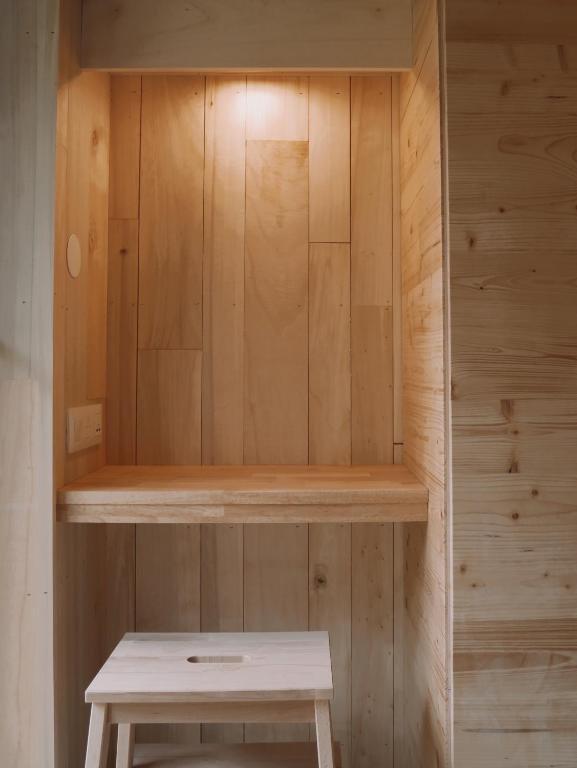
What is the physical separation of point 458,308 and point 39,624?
1.14 m

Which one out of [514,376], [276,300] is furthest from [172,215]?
[514,376]

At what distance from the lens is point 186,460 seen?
76.9 inches

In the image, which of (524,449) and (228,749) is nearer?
(524,449)

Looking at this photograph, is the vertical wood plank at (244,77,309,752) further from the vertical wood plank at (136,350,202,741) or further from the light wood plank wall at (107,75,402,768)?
the vertical wood plank at (136,350,202,741)

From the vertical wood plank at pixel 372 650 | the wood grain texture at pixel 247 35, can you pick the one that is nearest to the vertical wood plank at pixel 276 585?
the vertical wood plank at pixel 372 650

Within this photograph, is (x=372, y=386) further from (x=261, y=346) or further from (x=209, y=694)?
(x=209, y=694)

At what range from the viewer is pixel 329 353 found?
1.95 meters

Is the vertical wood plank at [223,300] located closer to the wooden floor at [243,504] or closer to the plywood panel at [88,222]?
the plywood panel at [88,222]

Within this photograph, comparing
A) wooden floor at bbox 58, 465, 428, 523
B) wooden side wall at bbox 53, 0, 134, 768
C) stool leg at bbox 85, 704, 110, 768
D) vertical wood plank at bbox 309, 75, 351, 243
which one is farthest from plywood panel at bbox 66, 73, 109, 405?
stool leg at bbox 85, 704, 110, 768

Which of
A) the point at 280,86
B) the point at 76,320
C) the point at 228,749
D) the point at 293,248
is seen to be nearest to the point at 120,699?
the point at 228,749

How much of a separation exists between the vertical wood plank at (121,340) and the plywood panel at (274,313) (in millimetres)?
335

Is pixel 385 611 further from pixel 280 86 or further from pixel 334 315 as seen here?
pixel 280 86

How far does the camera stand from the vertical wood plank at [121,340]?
1949 mm

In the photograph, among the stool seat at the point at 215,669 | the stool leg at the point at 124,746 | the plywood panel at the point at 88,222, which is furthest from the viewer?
the plywood panel at the point at 88,222
